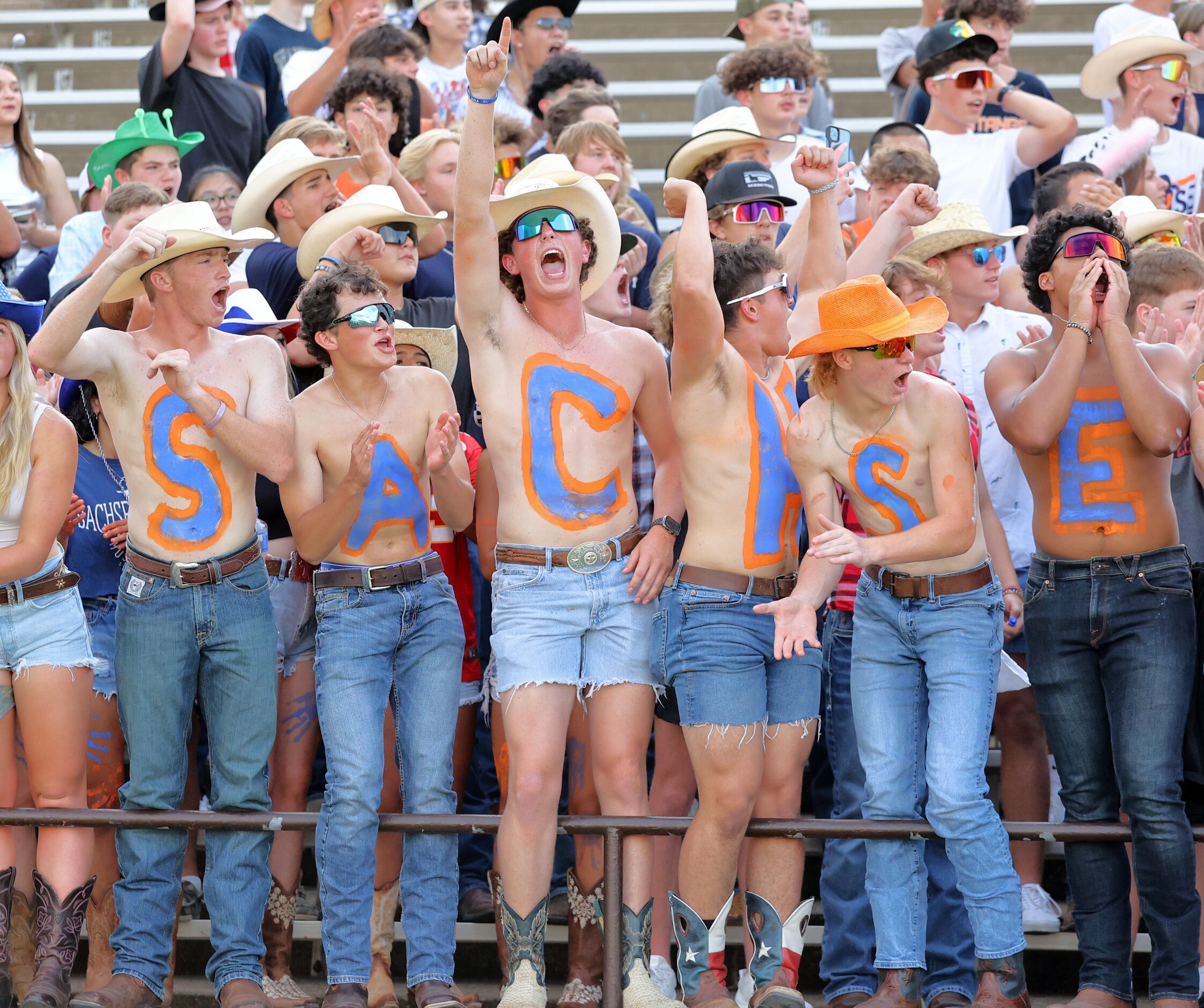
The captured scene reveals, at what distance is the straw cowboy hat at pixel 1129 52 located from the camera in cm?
704

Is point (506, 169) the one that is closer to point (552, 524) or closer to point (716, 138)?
point (716, 138)

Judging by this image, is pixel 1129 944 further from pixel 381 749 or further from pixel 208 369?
pixel 208 369

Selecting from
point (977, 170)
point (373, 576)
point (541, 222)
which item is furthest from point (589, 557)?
point (977, 170)

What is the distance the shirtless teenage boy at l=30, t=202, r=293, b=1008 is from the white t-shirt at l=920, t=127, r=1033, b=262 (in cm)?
378

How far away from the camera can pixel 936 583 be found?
4.16 metres

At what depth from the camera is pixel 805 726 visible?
423cm

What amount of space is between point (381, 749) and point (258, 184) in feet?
8.47

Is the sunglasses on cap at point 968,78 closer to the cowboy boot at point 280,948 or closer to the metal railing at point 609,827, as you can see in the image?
the metal railing at point 609,827

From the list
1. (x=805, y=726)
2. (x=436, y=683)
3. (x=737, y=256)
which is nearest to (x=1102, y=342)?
(x=737, y=256)

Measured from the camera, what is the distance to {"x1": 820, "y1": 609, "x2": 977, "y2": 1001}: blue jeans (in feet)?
14.1

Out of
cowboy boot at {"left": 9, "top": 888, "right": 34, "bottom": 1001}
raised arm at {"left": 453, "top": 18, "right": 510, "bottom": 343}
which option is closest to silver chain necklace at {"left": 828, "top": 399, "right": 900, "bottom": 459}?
raised arm at {"left": 453, "top": 18, "right": 510, "bottom": 343}

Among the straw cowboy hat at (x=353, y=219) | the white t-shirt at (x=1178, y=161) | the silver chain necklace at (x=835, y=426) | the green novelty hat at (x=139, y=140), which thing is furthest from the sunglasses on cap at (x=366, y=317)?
the white t-shirt at (x=1178, y=161)

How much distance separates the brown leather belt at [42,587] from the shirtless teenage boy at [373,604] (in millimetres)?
679

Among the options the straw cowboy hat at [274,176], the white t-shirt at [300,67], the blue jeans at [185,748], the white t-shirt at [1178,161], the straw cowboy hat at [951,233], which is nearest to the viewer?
the blue jeans at [185,748]
